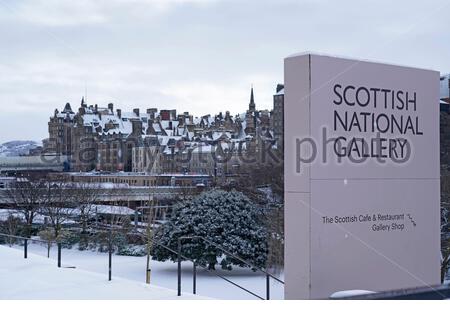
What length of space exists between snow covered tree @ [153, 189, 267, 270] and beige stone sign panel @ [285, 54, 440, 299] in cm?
1225

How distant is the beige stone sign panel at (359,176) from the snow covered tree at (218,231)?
12246mm

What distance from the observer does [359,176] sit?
25.3 ft

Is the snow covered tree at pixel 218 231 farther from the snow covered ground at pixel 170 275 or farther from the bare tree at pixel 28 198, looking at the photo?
the bare tree at pixel 28 198

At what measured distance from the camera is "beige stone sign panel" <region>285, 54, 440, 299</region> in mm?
7254

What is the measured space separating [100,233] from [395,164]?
23.8 m

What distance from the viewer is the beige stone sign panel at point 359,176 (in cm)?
725

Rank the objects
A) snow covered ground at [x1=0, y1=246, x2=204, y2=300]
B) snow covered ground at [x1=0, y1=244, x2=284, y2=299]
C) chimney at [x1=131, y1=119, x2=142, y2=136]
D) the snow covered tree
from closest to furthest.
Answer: snow covered ground at [x1=0, y1=246, x2=204, y2=300] < snow covered ground at [x1=0, y1=244, x2=284, y2=299] < the snow covered tree < chimney at [x1=131, y1=119, x2=142, y2=136]

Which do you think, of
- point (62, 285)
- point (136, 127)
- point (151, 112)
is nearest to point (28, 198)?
point (62, 285)

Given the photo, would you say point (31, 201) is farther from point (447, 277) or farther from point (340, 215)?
point (340, 215)

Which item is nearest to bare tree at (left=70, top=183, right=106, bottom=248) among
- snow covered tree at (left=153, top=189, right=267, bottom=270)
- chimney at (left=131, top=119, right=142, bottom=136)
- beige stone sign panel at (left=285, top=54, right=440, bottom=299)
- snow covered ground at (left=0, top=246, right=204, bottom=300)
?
snow covered tree at (left=153, top=189, right=267, bottom=270)

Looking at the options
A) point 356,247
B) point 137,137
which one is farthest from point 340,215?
Result: point 137,137

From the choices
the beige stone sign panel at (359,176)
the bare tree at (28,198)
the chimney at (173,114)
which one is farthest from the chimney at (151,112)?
the beige stone sign panel at (359,176)

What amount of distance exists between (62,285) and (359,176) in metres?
4.16

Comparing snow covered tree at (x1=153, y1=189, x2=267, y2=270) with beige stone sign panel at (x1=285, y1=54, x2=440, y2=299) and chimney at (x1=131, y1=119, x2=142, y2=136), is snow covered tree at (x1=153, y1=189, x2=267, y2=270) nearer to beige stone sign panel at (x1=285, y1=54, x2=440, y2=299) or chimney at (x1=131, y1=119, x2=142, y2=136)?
beige stone sign panel at (x1=285, y1=54, x2=440, y2=299)
